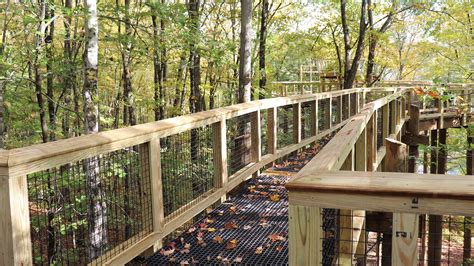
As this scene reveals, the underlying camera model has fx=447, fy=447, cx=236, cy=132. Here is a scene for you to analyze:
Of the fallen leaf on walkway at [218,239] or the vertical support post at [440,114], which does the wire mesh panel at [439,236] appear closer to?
the fallen leaf on walkway at [218,239]

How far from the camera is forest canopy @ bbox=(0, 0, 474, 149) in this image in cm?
886

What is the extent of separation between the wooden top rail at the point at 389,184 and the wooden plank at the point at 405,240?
0.29 ft

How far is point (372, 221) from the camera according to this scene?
15.9ft

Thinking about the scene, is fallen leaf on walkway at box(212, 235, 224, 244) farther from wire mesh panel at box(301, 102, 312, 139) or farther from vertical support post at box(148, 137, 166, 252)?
wire mesh panel at box(301, 102, 312, 139)

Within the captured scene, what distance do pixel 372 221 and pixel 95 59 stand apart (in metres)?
4.21

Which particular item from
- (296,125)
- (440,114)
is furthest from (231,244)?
(440,114)

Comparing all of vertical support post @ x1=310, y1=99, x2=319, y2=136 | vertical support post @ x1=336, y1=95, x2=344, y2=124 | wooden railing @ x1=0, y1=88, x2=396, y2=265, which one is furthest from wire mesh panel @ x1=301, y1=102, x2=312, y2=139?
wooden railing @ x1=0, y1=88, x2=396, y2=265

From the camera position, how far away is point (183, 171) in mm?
6340

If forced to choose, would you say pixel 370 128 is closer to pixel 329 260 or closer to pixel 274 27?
pixel 329 260

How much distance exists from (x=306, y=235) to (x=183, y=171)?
4847mm

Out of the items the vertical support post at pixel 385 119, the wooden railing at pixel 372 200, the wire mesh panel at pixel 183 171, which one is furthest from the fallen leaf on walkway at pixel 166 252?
the vertical support post at pixel 385 119

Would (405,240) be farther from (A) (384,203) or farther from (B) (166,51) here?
(B) (166,51)

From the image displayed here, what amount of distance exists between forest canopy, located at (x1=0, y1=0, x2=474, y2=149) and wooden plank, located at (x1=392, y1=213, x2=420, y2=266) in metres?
5.35

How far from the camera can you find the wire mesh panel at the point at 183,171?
5410 mm
